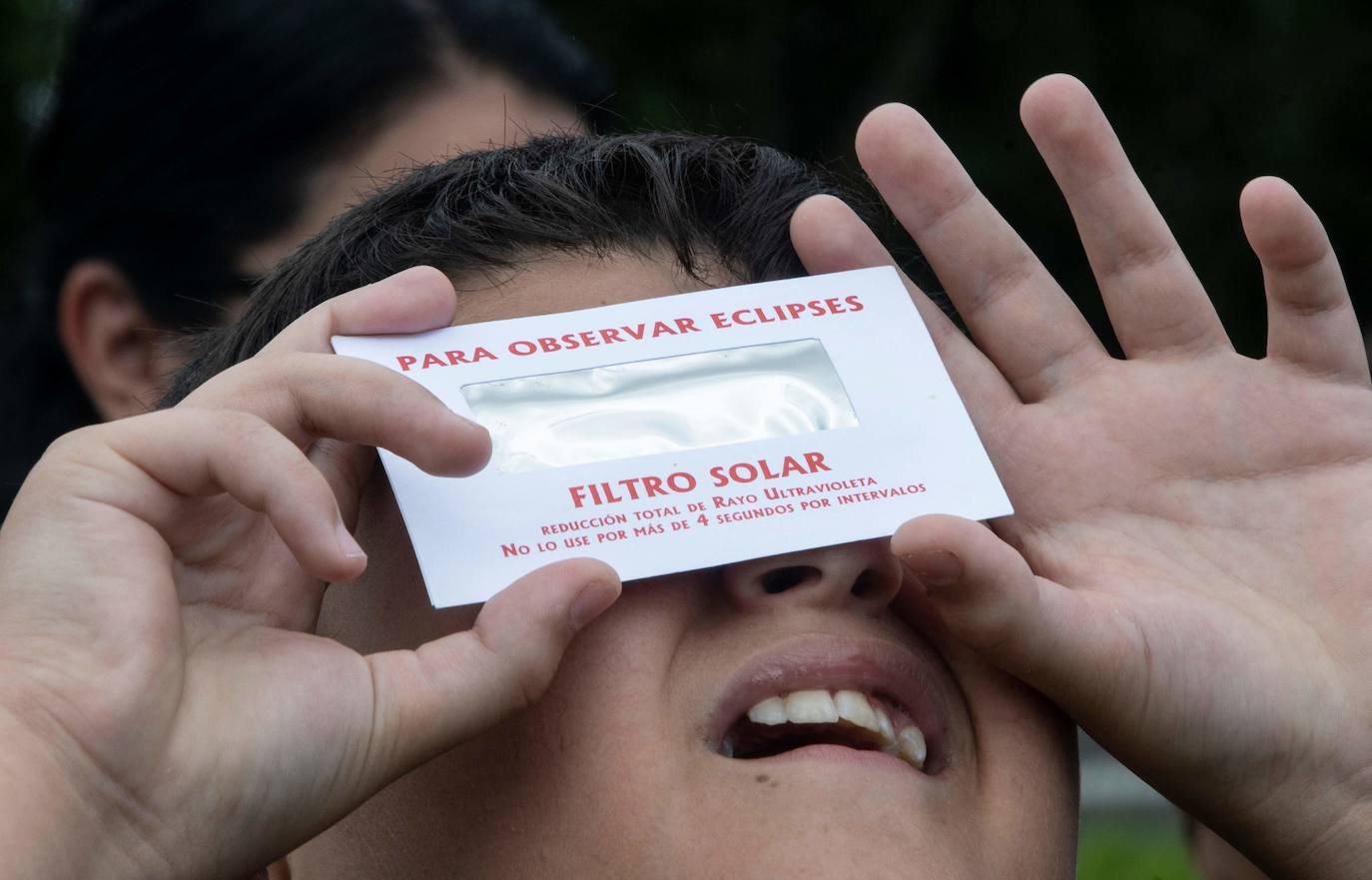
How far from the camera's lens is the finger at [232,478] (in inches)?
50.0

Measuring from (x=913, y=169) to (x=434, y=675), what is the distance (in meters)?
0.80

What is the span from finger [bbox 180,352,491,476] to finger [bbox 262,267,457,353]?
7cm

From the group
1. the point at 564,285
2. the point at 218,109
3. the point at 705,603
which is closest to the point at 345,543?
the point at 705,603

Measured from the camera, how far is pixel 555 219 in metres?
1.73

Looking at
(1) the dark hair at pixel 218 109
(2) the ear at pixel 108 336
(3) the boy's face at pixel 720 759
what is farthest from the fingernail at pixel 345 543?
(2) the ear at pixel 108 336

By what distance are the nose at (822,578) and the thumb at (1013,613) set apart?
0.06 meters

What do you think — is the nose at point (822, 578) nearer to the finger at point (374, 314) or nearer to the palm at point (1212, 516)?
the palm at point (1212, 516)

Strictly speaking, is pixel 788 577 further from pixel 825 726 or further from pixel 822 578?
pixel 825 726

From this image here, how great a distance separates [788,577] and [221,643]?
0.52 m

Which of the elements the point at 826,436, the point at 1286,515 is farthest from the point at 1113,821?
the point at 826,436

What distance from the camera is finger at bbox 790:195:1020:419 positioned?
5.62 ft

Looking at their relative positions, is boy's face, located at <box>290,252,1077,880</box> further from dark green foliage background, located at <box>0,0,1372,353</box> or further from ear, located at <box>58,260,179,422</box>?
dark green foliage background, located at <box>0,0,1372,353</box>

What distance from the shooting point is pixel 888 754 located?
1.49 metres

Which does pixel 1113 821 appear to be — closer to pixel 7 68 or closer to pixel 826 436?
pixel 826 436
